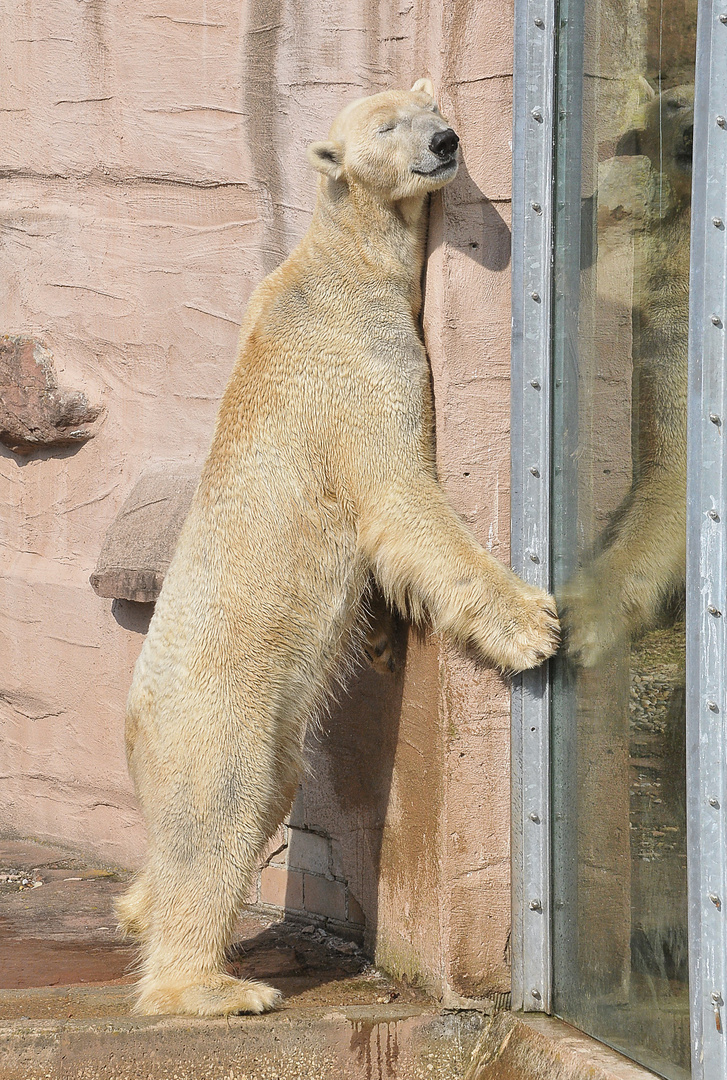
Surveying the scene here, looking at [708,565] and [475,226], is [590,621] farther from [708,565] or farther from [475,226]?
[475,226]

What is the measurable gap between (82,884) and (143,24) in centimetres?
356

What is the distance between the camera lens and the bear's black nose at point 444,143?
312cm

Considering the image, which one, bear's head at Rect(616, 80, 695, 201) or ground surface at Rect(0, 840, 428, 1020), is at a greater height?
bear's head at Rect(616, 80, 695, 201)

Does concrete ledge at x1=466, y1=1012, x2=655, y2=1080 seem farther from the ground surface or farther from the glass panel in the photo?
the ground surface

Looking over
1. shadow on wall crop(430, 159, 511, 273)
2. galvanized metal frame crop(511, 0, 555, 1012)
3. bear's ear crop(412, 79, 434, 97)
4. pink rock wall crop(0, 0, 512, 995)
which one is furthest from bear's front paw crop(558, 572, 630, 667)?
bear's ear crop(412, 79, 434, 97)

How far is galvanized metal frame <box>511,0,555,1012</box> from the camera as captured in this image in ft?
10.2

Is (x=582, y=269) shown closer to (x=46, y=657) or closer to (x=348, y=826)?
(x=348, y=826)

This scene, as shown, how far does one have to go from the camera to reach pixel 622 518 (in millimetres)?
2951

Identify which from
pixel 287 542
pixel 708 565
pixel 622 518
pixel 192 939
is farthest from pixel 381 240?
pixel 192 939

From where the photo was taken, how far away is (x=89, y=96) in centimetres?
483

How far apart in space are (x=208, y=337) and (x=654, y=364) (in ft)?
7.58

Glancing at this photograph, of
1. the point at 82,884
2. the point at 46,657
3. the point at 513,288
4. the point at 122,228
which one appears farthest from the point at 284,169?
the point at 82,884

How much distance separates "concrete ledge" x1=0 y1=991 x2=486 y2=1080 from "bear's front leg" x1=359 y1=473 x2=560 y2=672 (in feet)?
3.66

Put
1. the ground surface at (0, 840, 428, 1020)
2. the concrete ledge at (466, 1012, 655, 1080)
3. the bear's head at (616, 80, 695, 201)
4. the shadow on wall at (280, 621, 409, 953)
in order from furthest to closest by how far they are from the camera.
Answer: the shadow on wall at (280, 621, 409, 953) → the ground surface at (0, 840, 428, 1020) → the concrete ledge at (466, 1012, 655, 1080) → the bear's head at (616, 80, 695, 201)
